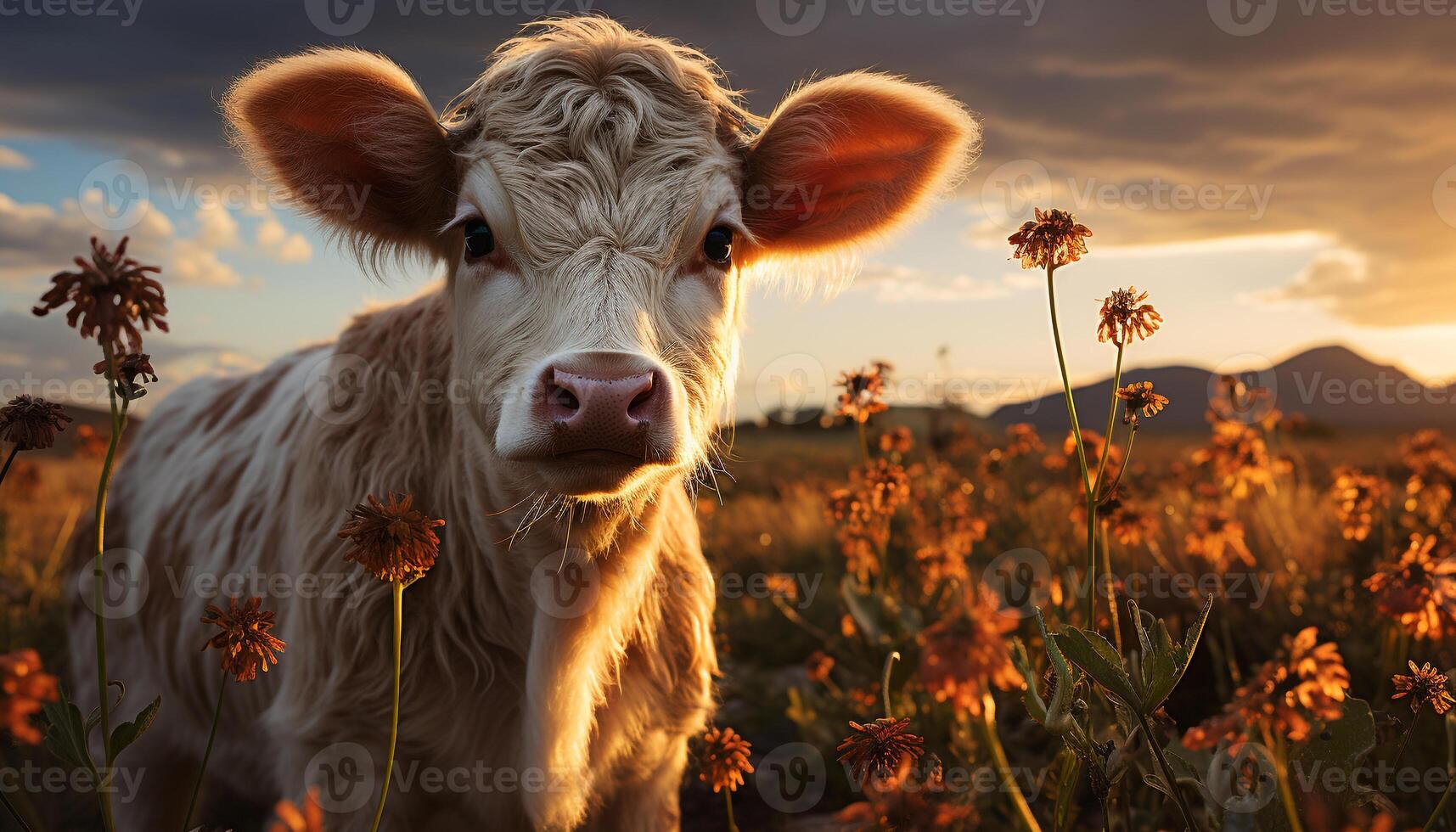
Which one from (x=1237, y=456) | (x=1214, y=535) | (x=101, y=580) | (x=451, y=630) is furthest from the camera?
(x=1237, y=456)

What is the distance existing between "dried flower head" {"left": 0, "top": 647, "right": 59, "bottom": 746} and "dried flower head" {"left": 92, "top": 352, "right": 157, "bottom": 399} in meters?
0.49

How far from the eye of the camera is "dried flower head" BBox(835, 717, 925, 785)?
211cm

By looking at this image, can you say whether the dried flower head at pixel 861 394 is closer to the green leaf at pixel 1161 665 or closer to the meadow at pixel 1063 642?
the meadow at pixel 1063 642

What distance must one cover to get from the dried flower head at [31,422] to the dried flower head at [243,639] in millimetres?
512

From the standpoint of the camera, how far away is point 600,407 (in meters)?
2.43

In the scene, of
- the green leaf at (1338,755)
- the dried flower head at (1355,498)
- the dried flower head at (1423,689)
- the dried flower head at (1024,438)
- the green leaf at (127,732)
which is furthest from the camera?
the dried flower head at (1024,438)

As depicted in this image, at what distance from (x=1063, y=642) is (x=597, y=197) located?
2015 mm

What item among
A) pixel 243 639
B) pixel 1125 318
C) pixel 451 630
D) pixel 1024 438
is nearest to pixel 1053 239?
pixel 1125 318

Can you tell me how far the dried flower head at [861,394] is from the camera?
3.55m

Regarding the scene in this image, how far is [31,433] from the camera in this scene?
199 centimetres

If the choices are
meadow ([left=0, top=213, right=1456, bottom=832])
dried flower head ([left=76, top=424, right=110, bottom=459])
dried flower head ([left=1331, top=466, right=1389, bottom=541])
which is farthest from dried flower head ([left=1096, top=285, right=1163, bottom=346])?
dried flower head ([left=76, top=424, right=110, bottom=459])

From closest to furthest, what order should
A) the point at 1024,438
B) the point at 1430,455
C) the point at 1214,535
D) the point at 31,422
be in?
1. the point at 31,422
2. the point at 1214,535
3. the point at 1430,455
4. the point at 1024,438

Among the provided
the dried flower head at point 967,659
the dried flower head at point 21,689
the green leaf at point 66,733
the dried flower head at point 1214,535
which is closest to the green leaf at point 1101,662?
the dried flower head at point 967,659

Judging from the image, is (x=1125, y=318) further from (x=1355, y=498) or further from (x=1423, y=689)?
(x=1355, y=498)
